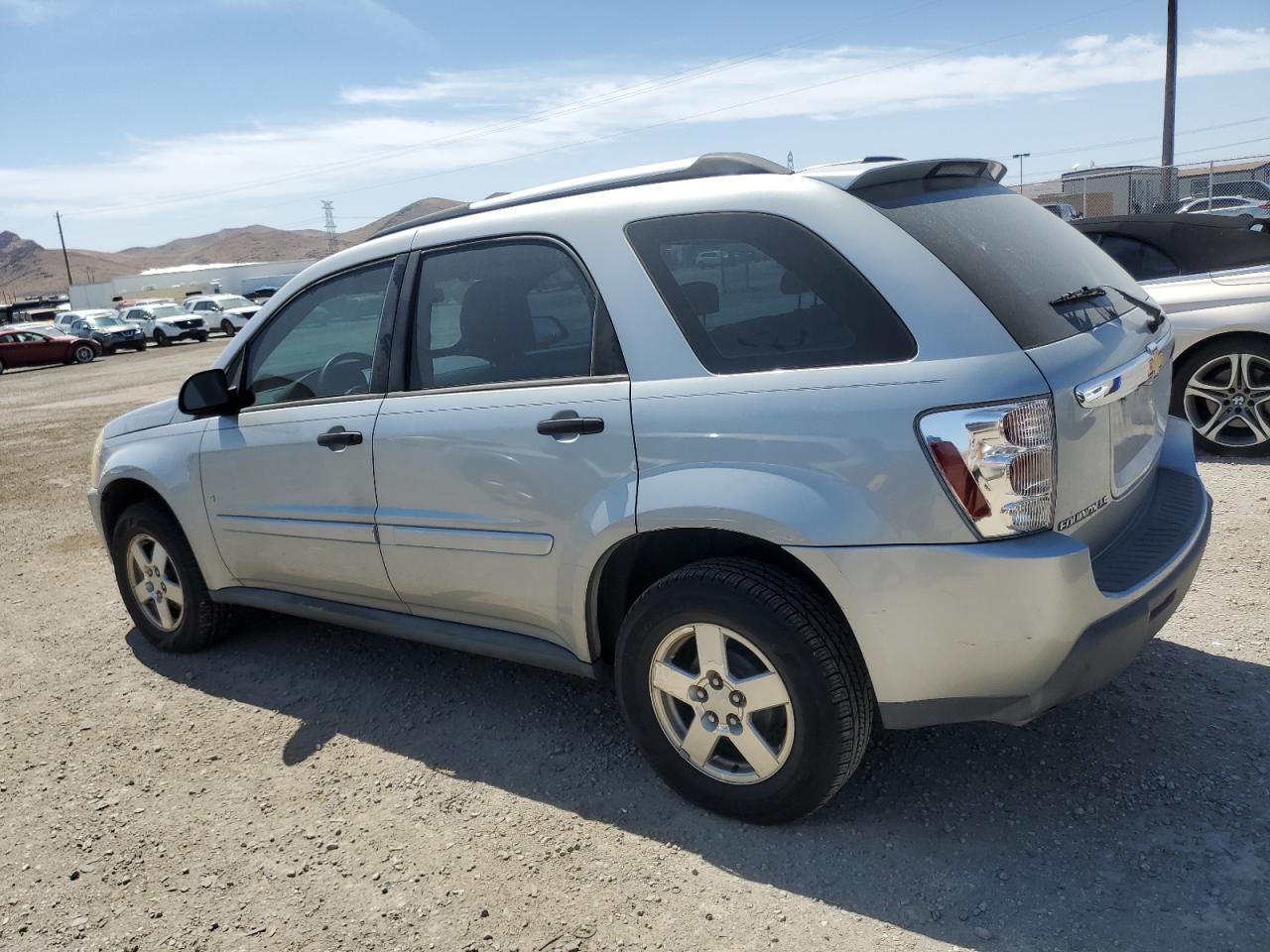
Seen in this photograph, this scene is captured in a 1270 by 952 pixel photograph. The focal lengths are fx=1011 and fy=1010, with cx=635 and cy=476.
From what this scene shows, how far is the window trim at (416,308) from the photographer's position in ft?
10.1

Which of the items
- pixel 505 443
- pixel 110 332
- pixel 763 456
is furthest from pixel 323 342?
pixel 110 332

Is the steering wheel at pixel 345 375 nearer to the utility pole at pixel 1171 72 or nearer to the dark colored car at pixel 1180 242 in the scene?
the dark colored car at pixel 1180 242

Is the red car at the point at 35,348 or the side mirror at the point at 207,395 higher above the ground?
the side mirror at the point at 207,395

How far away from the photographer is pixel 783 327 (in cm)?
272

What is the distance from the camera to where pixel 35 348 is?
106 feet

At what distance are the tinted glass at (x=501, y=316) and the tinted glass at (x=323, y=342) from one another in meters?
0.26

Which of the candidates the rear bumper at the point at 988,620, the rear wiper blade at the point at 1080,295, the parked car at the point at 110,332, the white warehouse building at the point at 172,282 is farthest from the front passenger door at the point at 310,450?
the white warehouse building at the point at 172,282

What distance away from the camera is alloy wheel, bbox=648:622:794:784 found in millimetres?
2795

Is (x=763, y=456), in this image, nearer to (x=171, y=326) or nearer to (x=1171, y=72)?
(x=1171, y=72)

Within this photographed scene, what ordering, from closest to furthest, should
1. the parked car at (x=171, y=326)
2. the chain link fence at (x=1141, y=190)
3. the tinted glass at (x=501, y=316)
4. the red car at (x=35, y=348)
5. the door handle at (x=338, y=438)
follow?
the tinted glass at (x=501, y=316), the door handle at (x=338, y=438), the chain link fence at (x=1141, y=190), the red car at (x=35, y=348), the parked car at (x=171, y=326)

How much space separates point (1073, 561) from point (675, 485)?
40.4 inches

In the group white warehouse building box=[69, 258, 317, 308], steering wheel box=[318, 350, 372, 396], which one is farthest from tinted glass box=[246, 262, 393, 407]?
white warehouse building box=[69, 258, 317, 308]

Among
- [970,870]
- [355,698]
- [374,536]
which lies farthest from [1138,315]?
[355,698]

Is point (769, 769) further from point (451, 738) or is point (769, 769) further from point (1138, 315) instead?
point (1138, 315)
